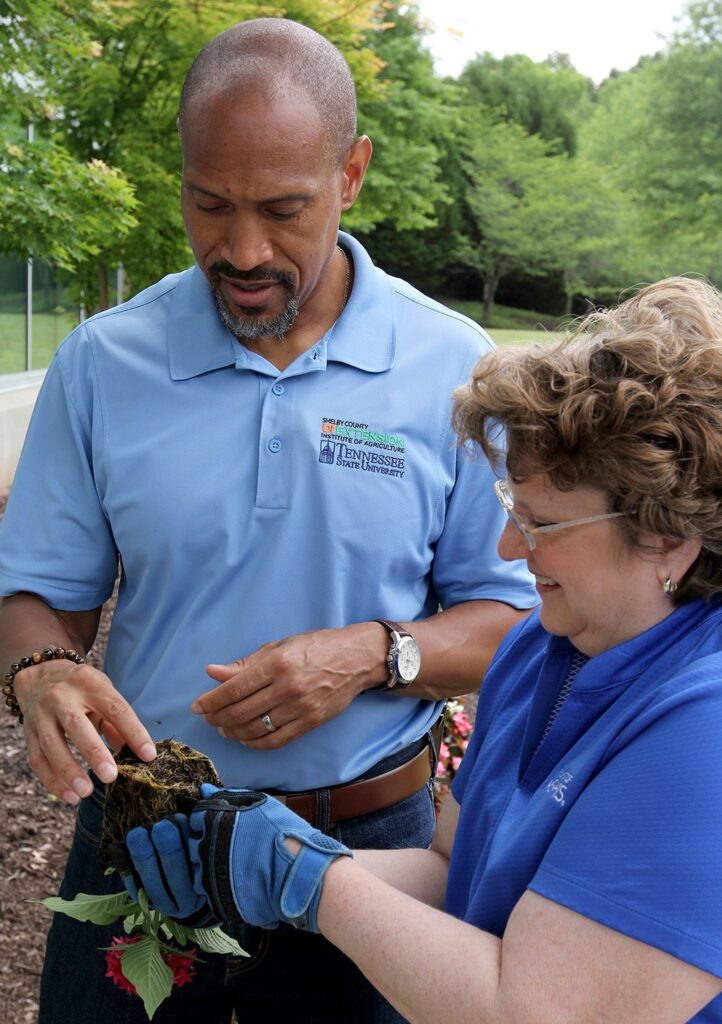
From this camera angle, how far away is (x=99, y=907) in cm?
221

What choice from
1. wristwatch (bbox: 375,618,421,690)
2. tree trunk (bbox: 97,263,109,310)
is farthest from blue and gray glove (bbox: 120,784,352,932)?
tree trunk (bbox: 97,263,109,310)

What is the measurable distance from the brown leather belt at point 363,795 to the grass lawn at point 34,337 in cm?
1128

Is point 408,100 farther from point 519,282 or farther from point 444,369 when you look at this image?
point 519,282

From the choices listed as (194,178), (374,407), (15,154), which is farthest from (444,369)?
(15,154)

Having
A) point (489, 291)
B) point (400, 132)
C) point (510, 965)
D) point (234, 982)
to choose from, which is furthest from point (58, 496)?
point (489, 291)

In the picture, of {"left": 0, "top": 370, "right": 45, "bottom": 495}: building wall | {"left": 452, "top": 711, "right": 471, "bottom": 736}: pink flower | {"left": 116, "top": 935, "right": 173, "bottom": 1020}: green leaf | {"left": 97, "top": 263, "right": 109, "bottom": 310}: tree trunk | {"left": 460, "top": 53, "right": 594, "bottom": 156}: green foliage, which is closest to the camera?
{"left": 116, "top": 935, "right": 173, "bottom": 1020}: green leaf

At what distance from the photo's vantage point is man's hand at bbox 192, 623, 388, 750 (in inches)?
85.6

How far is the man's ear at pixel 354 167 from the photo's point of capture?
7.99 feet

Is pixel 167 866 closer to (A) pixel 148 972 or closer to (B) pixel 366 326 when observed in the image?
(A) pixel 148 972

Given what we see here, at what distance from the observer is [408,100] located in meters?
16.1

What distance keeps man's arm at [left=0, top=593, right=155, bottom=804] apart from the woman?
185 mm

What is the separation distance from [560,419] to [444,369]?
A: 836 millimetres

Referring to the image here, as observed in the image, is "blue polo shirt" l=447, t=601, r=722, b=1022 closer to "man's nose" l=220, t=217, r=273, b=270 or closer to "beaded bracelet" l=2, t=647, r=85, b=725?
"beaded bracelet" l=2, t=647, r=85, b=725

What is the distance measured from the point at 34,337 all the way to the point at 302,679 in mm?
12606
